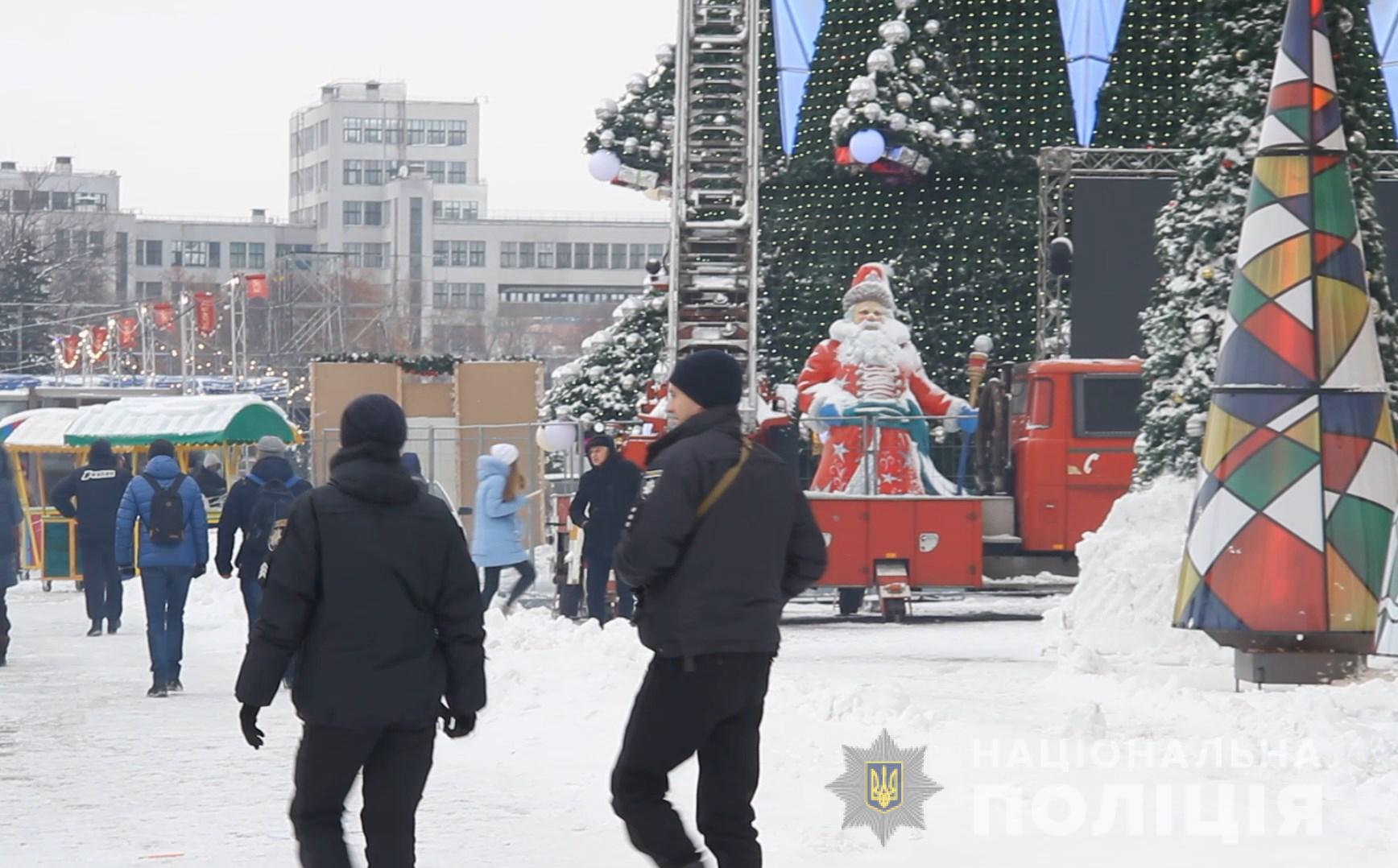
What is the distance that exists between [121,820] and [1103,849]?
13.0 feet

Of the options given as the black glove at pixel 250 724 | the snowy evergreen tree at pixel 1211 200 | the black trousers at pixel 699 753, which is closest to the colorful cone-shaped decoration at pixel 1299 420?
the snowy evergreen tree at pixel 1211 200

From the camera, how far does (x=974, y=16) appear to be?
3006 cm

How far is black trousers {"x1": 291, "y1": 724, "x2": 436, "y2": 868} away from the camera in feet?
19.7

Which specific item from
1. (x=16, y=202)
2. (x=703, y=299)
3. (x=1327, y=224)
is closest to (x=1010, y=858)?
(x=1327, y=224)

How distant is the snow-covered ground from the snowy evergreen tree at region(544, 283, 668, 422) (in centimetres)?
1452

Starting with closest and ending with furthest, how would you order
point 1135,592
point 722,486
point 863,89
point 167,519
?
point 722,486 → point 167,519 → point 1135,592 → point 863,89

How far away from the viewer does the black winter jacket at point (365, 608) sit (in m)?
5.98

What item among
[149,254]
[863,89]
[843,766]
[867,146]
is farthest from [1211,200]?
[149,254]

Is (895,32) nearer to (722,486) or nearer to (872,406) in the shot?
(872,406)

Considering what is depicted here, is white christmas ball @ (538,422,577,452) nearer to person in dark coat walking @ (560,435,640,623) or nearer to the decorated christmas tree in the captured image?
person in dark coat walking @ (560,435,640,623)

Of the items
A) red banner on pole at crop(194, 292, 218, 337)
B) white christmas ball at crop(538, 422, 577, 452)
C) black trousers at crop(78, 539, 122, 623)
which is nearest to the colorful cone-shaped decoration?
white christmas ball at crop(538, 422, 577, 452)

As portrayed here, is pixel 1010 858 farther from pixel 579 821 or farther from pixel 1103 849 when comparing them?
pixel 579 821

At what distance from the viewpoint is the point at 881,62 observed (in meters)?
28.1

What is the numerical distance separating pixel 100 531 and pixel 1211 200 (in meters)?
10.5
